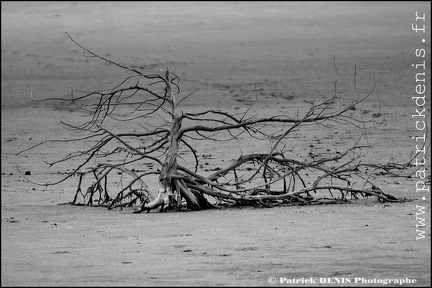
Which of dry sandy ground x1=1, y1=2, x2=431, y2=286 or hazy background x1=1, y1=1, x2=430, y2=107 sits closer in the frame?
dry sandy ground x1=1, y1=2, x2=431, y2=286

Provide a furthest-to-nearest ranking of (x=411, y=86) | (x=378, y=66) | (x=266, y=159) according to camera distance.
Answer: (x=378, y=66), (x=411, y=86), (x=266, y=159)

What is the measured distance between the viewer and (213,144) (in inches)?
535

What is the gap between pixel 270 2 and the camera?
3084 centimetres

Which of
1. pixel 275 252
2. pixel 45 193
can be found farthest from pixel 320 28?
pixel 275 252

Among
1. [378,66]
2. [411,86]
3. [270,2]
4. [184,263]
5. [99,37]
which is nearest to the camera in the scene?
[184,263]

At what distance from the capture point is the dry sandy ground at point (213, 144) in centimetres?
604

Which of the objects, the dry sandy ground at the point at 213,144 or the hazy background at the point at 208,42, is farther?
the hazy background at the point at 208,42

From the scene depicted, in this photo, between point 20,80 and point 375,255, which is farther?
point 20,80

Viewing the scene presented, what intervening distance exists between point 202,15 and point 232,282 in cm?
2279

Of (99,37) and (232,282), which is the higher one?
(99,37)

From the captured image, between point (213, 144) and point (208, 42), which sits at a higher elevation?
point (208, 42)

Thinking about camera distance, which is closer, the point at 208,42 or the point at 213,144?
the point at 213,144

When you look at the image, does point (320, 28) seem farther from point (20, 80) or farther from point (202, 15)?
point (20, 80)

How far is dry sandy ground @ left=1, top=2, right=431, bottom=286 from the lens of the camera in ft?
19.8
